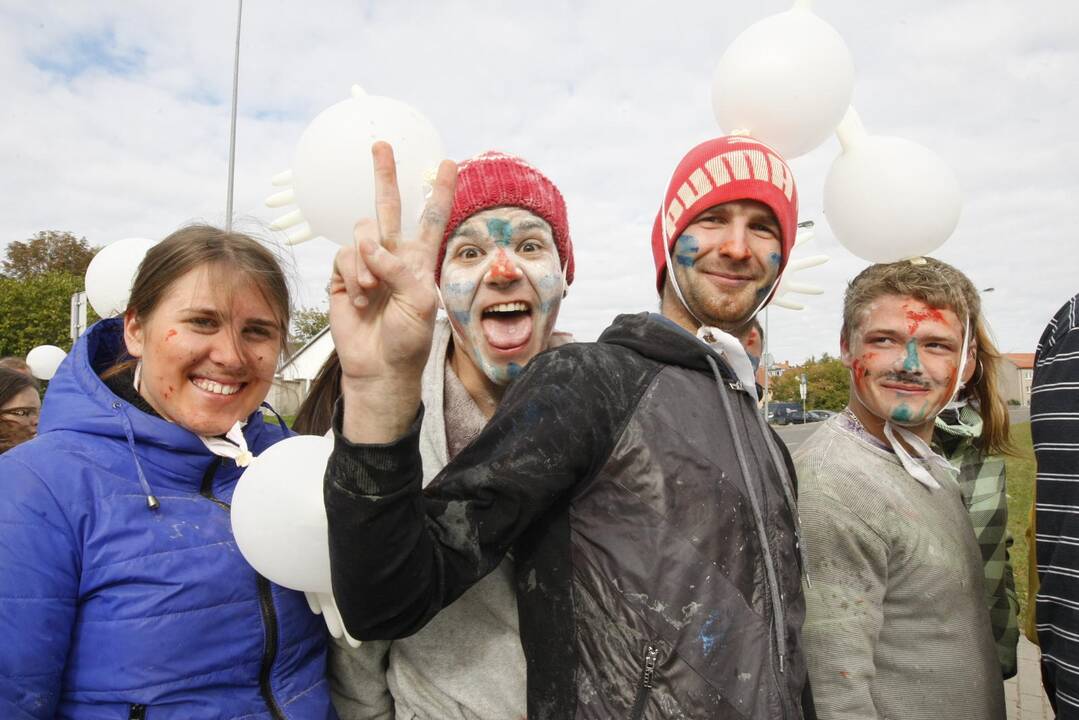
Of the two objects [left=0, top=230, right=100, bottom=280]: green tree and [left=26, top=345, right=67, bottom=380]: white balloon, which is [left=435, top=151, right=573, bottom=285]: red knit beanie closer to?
[left=26, top=345, right=67, bottom=380]: white balloon

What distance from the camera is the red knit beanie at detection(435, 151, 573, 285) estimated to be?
218 cm

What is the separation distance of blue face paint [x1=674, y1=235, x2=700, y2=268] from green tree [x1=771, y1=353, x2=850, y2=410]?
189ft

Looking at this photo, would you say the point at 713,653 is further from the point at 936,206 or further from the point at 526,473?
the point at 936,206

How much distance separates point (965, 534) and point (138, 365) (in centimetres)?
285

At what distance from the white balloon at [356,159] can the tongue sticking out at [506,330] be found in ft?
1.44

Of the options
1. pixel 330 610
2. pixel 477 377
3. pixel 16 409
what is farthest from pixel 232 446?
pixel 16 409

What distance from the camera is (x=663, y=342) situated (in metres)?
1.79

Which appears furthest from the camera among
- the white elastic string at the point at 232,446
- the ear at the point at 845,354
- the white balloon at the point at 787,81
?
the ear at the point at 845,354

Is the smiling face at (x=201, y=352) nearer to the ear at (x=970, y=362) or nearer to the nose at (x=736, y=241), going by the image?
the nose at (x=736, y=241)

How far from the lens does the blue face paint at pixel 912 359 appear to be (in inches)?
99.9

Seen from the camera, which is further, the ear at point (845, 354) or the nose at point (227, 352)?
the ear at point (845, 354)

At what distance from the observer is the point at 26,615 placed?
1.44 meters

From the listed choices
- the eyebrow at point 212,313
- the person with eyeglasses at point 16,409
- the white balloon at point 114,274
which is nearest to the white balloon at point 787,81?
the eyebrow at point 212,313

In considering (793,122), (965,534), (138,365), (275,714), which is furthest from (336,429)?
(965,534)
